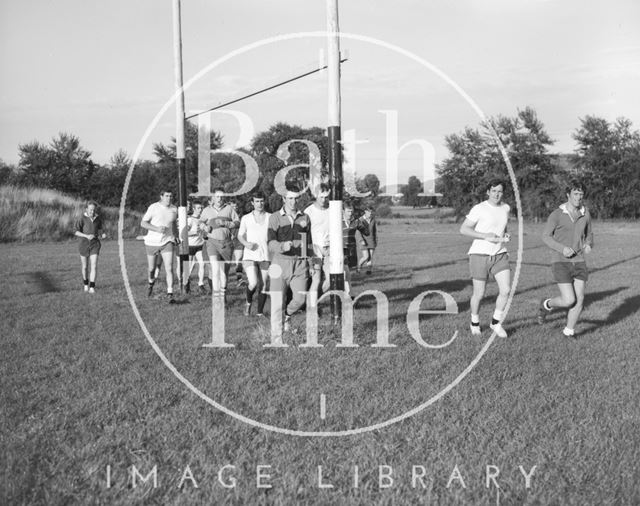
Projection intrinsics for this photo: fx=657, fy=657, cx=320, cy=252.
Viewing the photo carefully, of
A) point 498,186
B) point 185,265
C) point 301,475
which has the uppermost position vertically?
point 498,186

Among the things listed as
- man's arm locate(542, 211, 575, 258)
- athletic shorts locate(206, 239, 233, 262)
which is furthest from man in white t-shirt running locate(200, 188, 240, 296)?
man's arm locate(542, 211, 575, 258)

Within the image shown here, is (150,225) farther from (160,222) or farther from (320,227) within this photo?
(320,227)

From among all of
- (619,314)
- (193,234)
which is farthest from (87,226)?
(619,314)

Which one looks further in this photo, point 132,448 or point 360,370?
point 360,370

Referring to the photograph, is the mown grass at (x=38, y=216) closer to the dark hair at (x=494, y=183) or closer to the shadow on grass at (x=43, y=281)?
the shadow on grass at (x=43, y=281)

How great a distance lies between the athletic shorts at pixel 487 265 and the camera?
339 inches

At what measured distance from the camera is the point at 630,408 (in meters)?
5.46

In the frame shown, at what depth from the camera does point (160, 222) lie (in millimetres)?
11883

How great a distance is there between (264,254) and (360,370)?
158 inches

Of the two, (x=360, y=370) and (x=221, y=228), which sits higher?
(x=221, y=228)

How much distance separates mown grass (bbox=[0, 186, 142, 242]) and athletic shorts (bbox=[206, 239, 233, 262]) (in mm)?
24724

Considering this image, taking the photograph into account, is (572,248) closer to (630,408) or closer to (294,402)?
(630,408)

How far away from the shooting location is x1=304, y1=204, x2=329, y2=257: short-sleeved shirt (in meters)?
9.97

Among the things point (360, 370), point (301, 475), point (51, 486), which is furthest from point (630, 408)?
point (51, 486)
